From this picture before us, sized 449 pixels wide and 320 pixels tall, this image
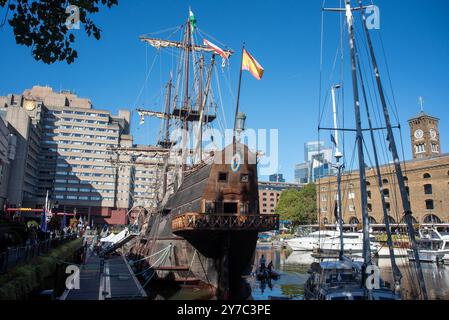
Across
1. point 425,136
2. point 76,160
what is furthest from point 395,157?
point 76,160

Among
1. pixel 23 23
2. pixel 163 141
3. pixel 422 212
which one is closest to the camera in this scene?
pixel 23 23

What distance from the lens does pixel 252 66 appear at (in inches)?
735

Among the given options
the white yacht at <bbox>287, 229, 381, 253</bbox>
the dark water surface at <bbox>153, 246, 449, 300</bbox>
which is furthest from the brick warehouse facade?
the dark water surface at <bbox>153, 246, 449, 300</bbox>

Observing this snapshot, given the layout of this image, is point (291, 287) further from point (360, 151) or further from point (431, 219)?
point (431, 219)

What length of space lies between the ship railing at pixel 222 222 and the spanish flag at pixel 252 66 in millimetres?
7999

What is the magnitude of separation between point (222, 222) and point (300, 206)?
85.9 meters

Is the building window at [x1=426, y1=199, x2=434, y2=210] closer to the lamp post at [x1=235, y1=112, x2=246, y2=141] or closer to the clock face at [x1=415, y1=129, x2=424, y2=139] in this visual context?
the clock face at [x1=415, y1=129, x2=424, y2=139]

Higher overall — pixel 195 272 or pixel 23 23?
pixel 23 23

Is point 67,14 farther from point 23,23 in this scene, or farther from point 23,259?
point 23,259

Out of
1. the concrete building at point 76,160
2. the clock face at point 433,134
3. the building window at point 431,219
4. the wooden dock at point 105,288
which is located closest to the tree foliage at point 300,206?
the clock face at point 433,134

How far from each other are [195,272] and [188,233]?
10.7 feet

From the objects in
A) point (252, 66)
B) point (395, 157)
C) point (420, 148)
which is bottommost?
point (395, 157)

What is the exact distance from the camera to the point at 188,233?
2195 cm
